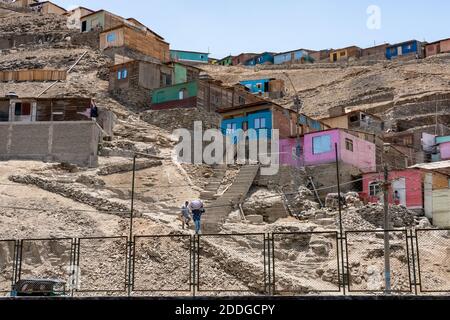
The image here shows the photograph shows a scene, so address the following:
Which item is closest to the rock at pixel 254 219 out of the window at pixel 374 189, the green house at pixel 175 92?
the window at pixel 374 189

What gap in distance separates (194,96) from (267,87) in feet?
89.2

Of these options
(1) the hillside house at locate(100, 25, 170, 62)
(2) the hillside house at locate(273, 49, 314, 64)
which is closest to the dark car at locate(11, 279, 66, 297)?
(1) the hillside house at locate(100, 25, 170, 62)

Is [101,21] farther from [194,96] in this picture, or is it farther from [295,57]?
[295,57]

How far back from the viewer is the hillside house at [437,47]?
84.3m

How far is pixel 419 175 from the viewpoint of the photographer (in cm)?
3953

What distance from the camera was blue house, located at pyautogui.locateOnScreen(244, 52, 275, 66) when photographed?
326ft

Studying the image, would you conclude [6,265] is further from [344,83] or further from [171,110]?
[344,83]

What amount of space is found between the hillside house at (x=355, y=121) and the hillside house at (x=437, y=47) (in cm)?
2811

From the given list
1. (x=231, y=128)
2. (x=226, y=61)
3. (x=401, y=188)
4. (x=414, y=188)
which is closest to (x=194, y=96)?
(x=231, y=128)

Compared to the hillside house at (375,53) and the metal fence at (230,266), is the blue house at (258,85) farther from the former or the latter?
the metal fence at (230,266)

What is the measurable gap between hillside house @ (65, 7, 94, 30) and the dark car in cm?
5522
